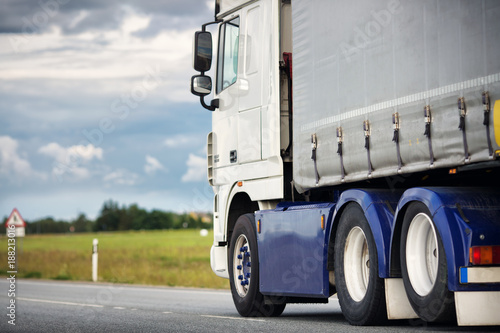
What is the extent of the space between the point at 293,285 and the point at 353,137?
2.18 m

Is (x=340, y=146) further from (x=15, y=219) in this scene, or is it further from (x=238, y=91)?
(x=15, y=219)

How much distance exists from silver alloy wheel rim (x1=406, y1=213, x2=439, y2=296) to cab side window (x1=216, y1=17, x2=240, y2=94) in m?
5.04

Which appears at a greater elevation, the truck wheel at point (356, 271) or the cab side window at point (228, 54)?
the cab side window at point (228, 54)

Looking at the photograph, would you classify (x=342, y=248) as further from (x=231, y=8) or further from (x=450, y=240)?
(x=231, y=8)

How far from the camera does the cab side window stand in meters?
12.6

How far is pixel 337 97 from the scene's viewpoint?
9.65 metres

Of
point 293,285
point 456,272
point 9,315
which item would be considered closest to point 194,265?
point 9,315

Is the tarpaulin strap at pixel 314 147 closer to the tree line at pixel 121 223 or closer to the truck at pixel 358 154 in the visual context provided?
the truck at pixel 358 154

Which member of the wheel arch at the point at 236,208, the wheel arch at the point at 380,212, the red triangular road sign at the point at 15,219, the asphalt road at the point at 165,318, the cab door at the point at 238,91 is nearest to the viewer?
the wheel arch at the point at 380,212

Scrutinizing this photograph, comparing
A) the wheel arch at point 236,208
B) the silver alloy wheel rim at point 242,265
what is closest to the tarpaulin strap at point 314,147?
the silver alloy wheel rim at point 242,265

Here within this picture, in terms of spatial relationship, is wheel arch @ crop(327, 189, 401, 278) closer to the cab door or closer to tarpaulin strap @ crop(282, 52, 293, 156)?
tarpaulin strap @ crop(282, 52, 293, 156)

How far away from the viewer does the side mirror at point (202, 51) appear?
1254 cm

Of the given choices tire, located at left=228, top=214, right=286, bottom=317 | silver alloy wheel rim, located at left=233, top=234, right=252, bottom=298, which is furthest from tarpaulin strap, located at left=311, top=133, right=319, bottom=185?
silver alloy wheel rim, located at left=233, top=234, right=252, bottom=298

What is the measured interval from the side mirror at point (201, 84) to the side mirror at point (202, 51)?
12 centimetres
